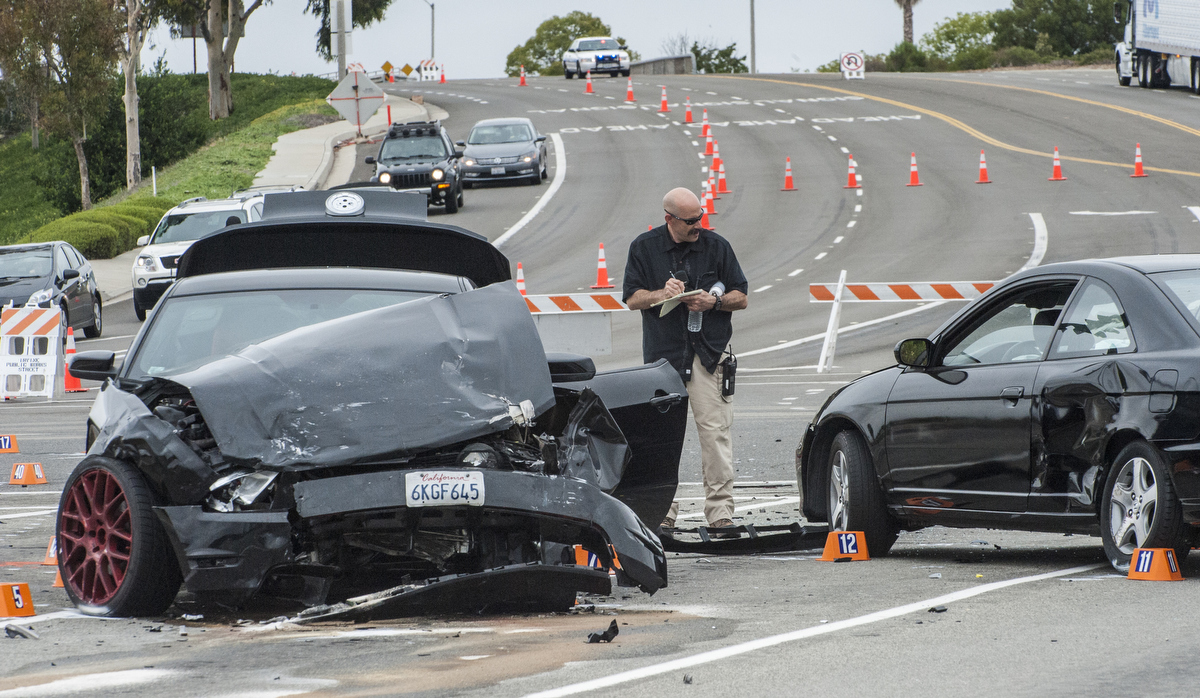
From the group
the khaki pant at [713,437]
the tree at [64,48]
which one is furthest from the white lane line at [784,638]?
the tree at [64,48]

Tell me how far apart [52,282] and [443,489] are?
1930 cm

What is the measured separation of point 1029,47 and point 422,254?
339 feet

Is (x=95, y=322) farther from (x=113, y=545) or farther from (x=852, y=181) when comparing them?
(x=113, y=545)

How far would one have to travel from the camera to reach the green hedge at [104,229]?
35906mm

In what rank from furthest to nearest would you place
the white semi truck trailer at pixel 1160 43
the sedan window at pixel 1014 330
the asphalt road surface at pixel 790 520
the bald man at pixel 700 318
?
the white semi truck trailer at pixel 1160 43
the bald man at pixel 700 318
the sedan window at pixel 1014 330
the asphalt road surface at pixel 790 520

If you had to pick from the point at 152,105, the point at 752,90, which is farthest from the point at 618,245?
the point at 152,105

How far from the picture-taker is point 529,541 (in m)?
5.98

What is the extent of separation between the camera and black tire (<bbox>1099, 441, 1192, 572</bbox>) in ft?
20.7

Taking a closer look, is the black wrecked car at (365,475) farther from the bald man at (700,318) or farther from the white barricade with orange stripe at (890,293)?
the white barricade with orange stripe at (890,293)

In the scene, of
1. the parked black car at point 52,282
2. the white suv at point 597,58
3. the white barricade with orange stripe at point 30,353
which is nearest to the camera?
the white barricade with orange stripe at point 30,353

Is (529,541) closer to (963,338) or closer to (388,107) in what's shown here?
(963,338)

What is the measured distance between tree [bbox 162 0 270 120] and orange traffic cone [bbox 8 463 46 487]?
48761 mm

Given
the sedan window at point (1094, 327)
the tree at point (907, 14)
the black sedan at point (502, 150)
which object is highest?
the tree at point (907, 14)

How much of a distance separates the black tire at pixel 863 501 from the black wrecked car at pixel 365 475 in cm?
163
